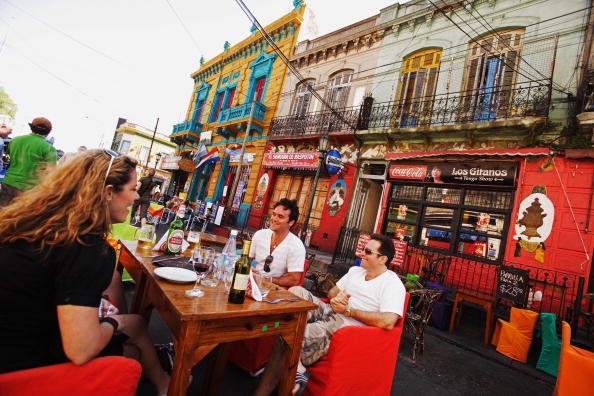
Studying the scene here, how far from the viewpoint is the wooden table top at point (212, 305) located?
1.45m

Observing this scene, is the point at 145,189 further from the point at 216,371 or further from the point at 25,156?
the point at 216,371

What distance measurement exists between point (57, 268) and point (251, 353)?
1957 mm

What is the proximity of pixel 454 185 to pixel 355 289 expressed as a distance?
6.34m

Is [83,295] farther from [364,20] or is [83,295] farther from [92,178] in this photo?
[364,20]

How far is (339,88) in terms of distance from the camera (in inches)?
462

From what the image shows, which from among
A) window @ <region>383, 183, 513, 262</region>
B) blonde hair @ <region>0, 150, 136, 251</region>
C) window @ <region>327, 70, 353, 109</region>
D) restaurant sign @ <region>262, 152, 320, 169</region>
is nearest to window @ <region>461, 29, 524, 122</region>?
window @ <region>383, 183, 513, 262</region>

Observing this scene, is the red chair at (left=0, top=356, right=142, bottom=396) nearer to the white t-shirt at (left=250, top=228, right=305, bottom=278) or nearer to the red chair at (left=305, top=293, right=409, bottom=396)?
the red chair at (left=305, top=293, right=409, bottom=396)

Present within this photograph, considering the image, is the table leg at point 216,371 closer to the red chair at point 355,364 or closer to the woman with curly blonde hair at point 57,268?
the red chair at point 355,364

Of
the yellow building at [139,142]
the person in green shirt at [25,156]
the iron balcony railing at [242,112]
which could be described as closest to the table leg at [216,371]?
the person in green shirt at [25,156]

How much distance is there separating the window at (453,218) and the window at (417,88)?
2101 mm

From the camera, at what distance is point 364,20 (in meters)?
11.5

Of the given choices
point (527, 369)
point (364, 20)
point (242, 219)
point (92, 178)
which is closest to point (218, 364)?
point (92, 178)

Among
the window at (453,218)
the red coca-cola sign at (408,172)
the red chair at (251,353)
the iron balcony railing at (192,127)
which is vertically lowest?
the red chair at (251,353)

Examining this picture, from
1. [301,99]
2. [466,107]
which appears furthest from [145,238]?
[301,99]
